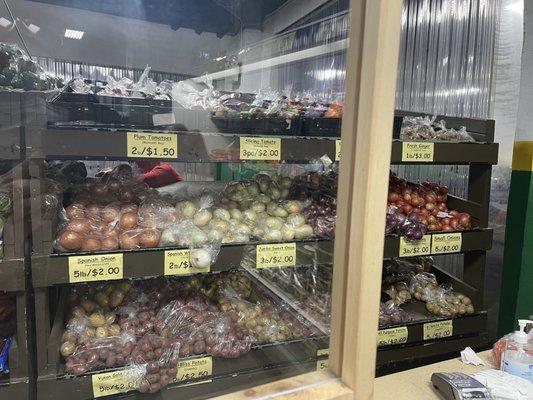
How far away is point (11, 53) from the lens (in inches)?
52.5

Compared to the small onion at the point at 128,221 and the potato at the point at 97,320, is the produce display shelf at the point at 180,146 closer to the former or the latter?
the small onion at the point at 128,221

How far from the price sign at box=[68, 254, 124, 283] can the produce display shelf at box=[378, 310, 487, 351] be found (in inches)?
46.6

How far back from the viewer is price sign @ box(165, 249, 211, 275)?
1313 mm

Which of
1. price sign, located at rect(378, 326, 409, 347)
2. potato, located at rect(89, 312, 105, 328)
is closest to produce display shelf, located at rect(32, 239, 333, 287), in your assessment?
potato, located at rect(89, 312, 105, 328)

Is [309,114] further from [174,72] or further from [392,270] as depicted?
[392,270]

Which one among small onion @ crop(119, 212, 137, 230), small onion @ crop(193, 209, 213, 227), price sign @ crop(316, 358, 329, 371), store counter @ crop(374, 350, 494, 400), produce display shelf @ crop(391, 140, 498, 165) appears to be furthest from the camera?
produce display shelf @ crop(391, 140, 498, 165)

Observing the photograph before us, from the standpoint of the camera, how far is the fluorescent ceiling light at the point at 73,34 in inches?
80.3

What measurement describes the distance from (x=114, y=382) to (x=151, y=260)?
0.41 metres

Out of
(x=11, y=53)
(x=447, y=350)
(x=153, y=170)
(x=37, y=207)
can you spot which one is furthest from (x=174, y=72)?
(x=447, y=350)

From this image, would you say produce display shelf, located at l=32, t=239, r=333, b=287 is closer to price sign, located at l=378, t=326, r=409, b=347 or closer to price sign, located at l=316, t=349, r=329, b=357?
price sign, located at l=316, t=349, r=329, b=357

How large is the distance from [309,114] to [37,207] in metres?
0.95

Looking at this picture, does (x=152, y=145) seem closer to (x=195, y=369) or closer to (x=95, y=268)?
(x=95, y=268)

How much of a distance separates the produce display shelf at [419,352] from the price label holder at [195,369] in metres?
0.86

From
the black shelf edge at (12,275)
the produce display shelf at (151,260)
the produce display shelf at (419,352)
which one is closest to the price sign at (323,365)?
the produce display shelf at (151,260)
